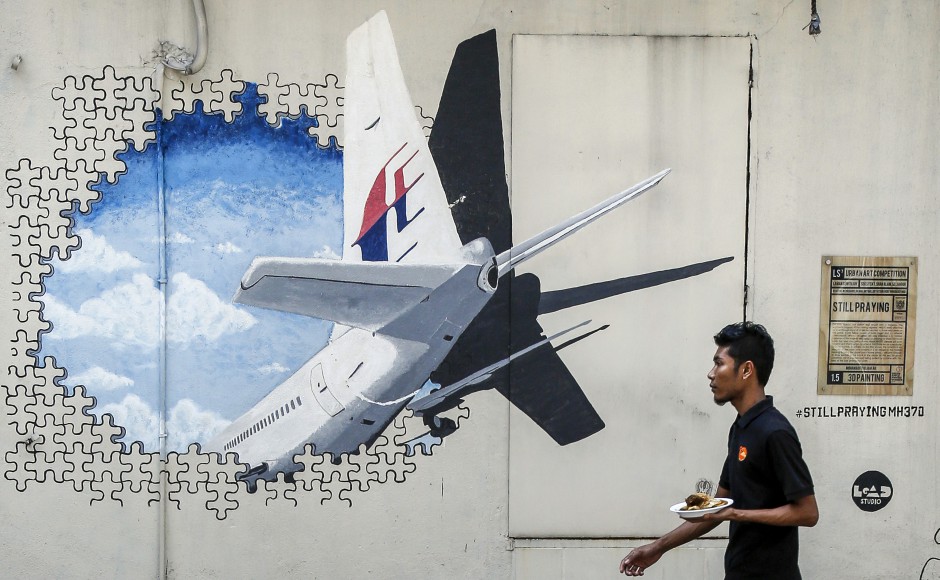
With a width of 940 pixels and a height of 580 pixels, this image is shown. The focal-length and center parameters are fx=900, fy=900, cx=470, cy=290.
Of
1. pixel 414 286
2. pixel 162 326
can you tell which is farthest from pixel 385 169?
pixel 162 326

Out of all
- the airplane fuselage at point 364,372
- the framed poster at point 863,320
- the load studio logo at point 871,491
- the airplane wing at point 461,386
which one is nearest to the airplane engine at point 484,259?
the airplane fuselage at point 364,372

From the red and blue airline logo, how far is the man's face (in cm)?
188

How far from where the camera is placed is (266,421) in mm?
4746

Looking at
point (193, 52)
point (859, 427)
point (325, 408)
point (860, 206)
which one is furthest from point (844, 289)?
point (193, 52)

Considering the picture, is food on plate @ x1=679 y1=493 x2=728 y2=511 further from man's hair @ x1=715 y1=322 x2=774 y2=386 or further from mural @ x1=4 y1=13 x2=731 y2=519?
mural @ x1=4 y1=13 x2=731 y2=519

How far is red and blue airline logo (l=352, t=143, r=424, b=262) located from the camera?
4715 millimetres

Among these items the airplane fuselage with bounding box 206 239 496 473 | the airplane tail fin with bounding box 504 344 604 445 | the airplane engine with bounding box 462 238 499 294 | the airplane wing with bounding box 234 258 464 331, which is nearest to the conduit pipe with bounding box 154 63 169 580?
the airplane fuselage with bounding box 206 239 496 473

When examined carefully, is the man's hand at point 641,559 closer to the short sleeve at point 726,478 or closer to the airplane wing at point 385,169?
the short sleeve at point 726,478

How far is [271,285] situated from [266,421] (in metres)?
0.72

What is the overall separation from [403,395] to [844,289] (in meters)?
2.44

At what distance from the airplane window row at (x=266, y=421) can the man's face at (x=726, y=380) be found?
7.51 ft

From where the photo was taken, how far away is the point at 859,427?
4.90m

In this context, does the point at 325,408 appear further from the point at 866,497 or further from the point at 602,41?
the point at 866,497

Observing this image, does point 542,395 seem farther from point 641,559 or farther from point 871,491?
point 871,491
